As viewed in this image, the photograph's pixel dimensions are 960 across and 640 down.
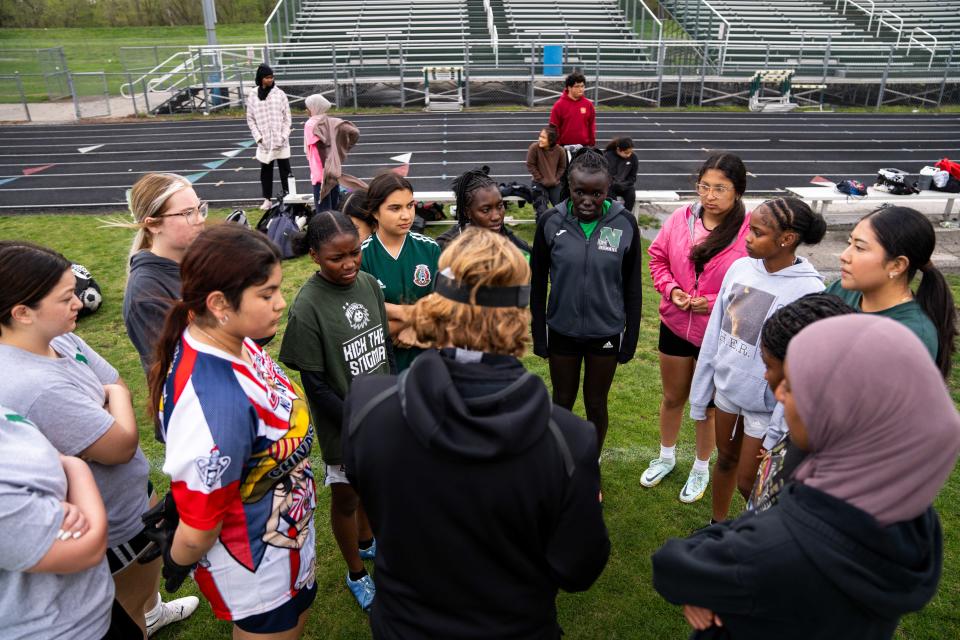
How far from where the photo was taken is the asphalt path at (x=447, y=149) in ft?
39.1

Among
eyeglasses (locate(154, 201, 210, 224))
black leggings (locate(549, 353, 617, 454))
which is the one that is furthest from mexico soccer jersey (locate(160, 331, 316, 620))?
black leggings (locate(549, 353, 617, 454))

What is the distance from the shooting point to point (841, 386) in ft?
3.90

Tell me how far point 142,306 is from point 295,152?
12767 mm

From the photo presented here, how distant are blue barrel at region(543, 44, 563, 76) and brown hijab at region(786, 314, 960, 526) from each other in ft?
68.8

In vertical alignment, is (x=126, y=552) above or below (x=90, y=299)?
above

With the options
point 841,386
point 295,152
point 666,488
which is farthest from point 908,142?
point 841,386

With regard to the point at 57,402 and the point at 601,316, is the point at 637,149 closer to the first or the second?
the point at 601,316

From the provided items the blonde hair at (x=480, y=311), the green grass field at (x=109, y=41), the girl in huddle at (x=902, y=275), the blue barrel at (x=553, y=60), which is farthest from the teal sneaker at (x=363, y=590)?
the green grass field at (x=109, y=41)

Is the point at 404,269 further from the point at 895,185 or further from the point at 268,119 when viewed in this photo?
the point at 895,185

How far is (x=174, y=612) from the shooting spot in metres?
2.89

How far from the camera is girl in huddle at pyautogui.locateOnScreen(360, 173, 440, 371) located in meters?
3.10

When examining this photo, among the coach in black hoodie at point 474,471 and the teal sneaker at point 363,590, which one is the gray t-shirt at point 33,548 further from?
the teal sneaker at point 363,590

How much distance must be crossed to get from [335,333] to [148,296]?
28.6 inches

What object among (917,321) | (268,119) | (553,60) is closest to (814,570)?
(917,321)
